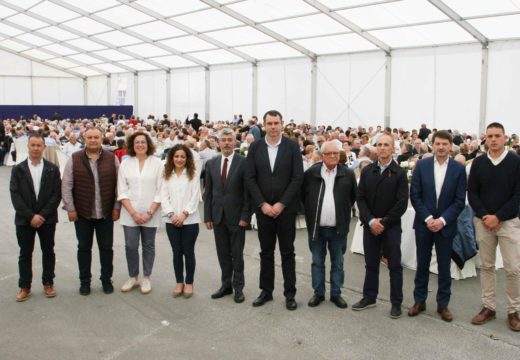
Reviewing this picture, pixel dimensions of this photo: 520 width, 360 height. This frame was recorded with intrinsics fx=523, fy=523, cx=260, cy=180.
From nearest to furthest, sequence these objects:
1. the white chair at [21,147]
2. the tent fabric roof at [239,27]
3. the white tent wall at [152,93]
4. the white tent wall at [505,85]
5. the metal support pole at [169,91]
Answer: the white chair at [21,147] < the tent fabric roof at [239,27] < the white tent wall at [505,85] < the metal support pole at [169,91] < the white tent wall at [152,93]

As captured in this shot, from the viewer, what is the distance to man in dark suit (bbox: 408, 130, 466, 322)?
4.33m

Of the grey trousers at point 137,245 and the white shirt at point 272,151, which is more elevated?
the white shirt at point 272,151

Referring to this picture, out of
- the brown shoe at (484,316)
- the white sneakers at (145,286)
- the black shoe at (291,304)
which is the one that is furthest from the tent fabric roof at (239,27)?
the white sneakers at (145,286)

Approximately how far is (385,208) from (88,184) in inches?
106

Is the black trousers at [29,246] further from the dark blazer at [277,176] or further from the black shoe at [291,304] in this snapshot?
the black shoe at [291,304]

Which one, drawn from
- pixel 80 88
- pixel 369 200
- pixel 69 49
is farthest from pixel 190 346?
pixel 80 88

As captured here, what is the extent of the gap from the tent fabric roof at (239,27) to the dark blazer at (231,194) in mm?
12323

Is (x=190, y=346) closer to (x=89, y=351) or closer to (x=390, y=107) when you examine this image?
(x=89, y=351)

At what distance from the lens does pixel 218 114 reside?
27922 millimetres

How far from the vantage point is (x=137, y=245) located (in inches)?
199

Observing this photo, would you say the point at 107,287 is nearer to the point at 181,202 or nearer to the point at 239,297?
the point at 181,202

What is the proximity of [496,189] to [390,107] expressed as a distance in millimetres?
16237

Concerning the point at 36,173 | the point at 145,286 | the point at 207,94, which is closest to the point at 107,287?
the point at 145,286

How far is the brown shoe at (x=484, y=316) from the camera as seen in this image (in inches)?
170
